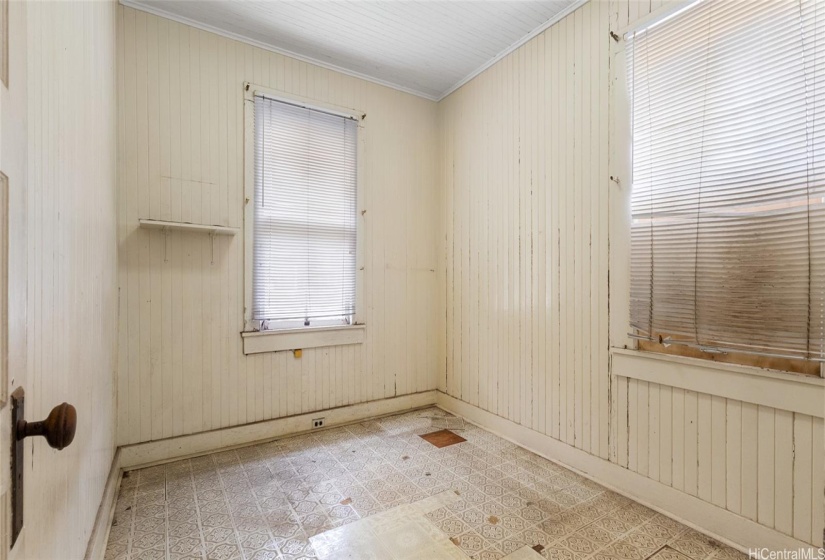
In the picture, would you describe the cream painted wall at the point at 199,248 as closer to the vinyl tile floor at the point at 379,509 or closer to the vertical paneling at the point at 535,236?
the vinyl tile floor at the point at 379,509

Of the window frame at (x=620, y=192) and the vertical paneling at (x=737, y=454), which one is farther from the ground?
the window frame at (x=620, y=192)

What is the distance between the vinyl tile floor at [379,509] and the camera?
5.84 feet

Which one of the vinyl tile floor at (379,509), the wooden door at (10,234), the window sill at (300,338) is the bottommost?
the vinyl tile floor at (379,509)

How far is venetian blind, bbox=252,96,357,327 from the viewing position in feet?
9.95

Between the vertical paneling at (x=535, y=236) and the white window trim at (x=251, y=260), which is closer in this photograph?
the vertical paneling at (x=535, y=236)

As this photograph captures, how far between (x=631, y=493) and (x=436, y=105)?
11.9ft

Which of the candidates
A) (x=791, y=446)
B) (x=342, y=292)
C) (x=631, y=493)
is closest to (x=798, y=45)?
(x=791, y=446)

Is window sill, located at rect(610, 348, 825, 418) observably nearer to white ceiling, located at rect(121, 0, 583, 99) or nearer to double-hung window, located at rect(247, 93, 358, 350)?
double-hung window, located at rect(247, 93, 358, 350)

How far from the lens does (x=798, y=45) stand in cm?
167

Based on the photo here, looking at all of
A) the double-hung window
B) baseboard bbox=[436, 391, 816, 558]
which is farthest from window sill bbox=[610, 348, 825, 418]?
the double-hung window

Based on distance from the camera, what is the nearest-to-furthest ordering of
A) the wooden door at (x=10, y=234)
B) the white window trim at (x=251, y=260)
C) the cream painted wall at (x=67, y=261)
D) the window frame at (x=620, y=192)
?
1. the wooden door at (x=10, y=234)
2. the cream painted wall at (x=67, y=261)
3. the window frame at (x=620, y=192)
4. the white window trim at (x=251, y=260)

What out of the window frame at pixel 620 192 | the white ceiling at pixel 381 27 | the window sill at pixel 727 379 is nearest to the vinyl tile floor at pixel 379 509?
the window sill at pixel 727 379

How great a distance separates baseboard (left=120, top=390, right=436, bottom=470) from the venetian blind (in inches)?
31.3

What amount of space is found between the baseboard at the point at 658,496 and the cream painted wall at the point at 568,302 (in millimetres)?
39
